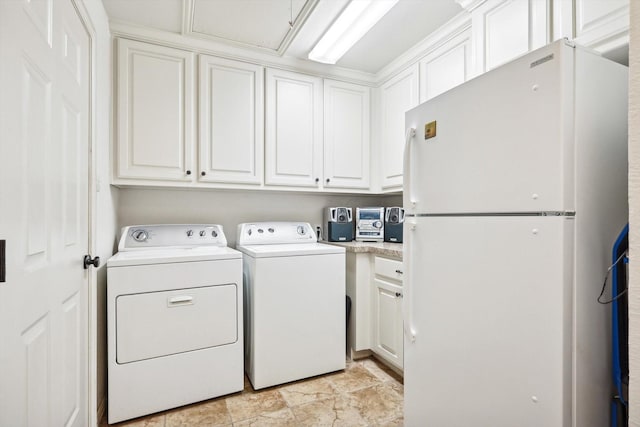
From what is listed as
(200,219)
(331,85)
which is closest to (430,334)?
(200,219)

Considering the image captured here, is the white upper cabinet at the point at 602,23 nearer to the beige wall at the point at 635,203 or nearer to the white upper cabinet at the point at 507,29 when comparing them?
the white upper cabinet at the point at 507,29

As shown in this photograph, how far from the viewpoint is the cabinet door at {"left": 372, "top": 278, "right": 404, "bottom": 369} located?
2.11 meters

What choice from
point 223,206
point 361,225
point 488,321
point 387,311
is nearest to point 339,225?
point 361,225

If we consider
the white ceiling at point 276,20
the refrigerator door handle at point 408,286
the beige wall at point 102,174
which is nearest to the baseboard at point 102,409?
the beige wall at point 102,174

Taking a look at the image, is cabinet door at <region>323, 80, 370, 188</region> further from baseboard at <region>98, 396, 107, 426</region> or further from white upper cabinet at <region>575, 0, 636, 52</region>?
baseboard at <region>98, 396, 107, 426</region>

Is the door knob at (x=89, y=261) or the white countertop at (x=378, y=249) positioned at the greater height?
the door knob at (x=89, y=261)

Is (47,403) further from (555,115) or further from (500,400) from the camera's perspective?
(555,115)

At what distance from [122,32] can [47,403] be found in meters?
2.02

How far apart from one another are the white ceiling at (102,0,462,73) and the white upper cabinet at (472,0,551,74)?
27 centimetres

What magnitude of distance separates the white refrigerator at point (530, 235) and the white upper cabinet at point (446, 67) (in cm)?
91

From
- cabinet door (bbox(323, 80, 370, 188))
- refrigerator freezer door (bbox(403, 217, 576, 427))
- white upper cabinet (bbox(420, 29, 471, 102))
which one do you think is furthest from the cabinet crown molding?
refrigerator freezer door (bbox(403, 217, 576, 427))

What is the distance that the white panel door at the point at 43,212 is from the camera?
2.59 feet

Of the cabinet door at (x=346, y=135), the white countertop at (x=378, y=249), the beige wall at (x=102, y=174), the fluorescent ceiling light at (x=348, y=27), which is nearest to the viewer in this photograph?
the beige wall at (x=102, y=174)

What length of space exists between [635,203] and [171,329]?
198 cm
